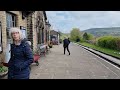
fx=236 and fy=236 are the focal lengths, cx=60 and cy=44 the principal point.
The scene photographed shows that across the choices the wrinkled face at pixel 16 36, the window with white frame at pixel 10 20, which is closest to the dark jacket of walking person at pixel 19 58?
the wrinkled face at pixel 16 36

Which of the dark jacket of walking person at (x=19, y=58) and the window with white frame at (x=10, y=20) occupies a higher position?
the window with white frame at (x=10, y=20)

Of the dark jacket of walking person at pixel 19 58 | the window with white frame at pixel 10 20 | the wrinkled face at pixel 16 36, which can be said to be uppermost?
the window with white frame at pixel 10 20

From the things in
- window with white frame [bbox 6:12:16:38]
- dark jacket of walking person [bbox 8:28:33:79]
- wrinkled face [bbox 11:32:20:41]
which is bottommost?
dark jacket of walking person [bbox 8:28:33:79]

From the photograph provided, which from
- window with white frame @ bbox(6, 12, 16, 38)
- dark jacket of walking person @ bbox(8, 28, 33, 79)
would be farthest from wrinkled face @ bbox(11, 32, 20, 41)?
window with white frame @ bbox(6, 12, 16, 38)

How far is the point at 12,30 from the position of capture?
9.27 feet

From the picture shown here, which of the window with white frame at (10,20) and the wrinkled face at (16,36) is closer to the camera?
the wrinkled face at (16,36)

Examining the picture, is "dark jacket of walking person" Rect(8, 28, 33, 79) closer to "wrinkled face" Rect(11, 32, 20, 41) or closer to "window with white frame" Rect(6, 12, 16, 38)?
"wrinkled face" Rect(11, 32, 20, 41)

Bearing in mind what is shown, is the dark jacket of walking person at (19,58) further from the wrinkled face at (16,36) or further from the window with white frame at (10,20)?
the window with white frame at (10,20)

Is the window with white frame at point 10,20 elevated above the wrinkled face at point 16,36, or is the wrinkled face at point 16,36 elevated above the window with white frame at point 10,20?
the window with white frame at point 10,20

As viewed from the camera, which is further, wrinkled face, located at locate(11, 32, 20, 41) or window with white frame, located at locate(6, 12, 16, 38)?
window with white frame, located at locate(6, 12, 16, 38)

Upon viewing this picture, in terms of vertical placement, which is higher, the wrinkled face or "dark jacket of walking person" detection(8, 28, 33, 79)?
the wrinkled face

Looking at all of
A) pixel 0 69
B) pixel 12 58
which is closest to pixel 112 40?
pixel 0 69
